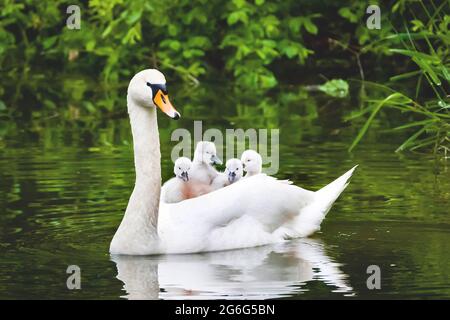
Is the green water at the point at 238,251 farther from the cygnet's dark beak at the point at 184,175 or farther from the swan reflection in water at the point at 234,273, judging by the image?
the cygnet's dark beak at the point at 184,175

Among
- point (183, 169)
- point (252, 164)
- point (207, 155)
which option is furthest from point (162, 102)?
point (207, 155)

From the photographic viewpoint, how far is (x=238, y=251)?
351 inches

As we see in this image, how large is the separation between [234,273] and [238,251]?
0.81 meters

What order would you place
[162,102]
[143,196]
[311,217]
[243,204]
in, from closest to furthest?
[162,102], [143,196], [243,204], [311,217]

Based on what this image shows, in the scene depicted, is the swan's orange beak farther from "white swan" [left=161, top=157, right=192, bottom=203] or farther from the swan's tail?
"white swan" [left=161, top=157, right=192, bottom=203]

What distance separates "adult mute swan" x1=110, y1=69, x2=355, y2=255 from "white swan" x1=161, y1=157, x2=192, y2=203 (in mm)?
890

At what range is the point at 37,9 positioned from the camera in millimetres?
22562

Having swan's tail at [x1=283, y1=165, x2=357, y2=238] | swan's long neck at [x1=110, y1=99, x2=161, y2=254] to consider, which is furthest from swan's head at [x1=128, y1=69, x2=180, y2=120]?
swan's tail at [x1=283, y1=165, x2=357, y2=238]

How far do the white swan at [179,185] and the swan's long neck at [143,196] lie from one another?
4.18 feet

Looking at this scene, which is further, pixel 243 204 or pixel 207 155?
pixel 207 155

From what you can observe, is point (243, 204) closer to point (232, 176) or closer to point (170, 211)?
point (170, 211)

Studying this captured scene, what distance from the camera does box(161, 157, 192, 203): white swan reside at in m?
10.1
